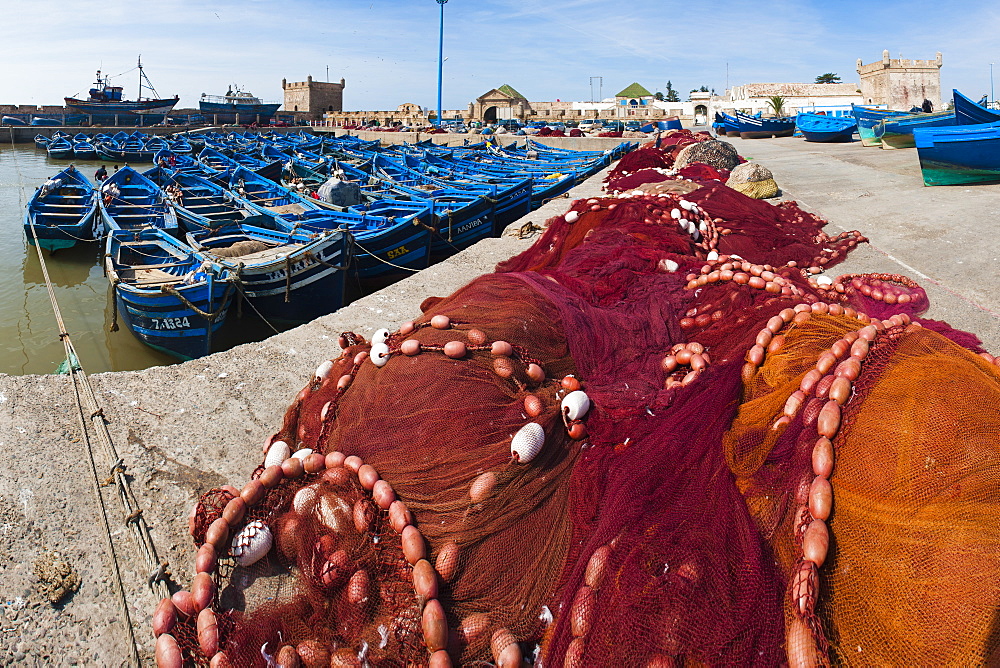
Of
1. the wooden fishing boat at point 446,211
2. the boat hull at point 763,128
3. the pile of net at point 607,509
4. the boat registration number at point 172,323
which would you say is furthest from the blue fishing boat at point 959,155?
the boat hull at point 763,128

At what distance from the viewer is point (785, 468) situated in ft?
6.26

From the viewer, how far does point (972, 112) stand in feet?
42.0

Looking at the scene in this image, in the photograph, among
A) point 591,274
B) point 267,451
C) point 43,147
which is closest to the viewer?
point 267,451

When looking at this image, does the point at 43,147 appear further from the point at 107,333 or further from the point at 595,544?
the point at 595,544

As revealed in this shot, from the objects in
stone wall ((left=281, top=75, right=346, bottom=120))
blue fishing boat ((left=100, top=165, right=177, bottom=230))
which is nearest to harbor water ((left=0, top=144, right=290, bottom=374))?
blue fishing boat ((left=100, top=165, right=177, bottom=230))

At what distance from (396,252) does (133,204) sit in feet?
24.6

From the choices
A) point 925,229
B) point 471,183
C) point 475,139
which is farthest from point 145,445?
point 475,139

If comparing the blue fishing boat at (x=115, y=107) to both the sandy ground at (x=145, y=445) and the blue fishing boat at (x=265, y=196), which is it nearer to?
the blue fishing boat at (x=265, y=196)

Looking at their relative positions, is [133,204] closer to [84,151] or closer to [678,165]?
[678,165]

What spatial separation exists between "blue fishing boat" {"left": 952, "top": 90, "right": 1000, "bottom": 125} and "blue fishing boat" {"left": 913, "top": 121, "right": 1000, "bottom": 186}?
5.04 m

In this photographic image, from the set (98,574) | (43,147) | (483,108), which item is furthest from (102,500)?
(483,108)

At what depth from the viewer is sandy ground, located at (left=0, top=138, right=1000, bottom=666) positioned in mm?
1870

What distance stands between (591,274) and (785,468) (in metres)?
2.01

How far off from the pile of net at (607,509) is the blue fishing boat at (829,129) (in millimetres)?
23859
